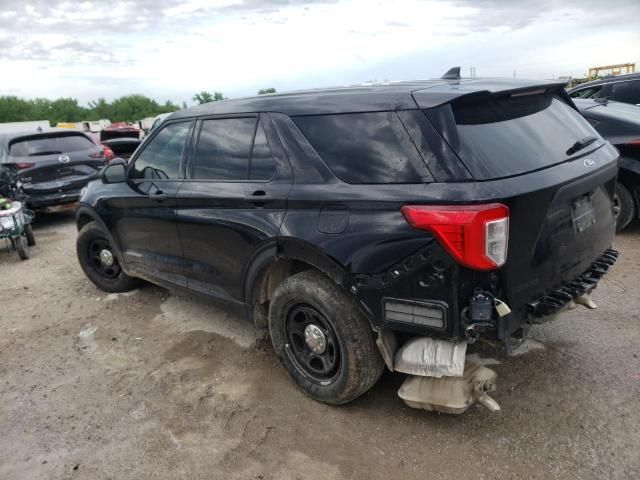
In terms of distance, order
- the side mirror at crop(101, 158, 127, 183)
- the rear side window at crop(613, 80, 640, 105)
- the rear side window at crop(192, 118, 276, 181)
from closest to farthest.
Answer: the rear side window at crop(192, 118, 276, 181)
the side mirror at crop(101, 158, 127, 183)
the rear side window at crop(613, 80, 640, 105)

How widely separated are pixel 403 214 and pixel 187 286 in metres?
2.18

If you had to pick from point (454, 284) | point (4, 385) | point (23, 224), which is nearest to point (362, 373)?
point (454, 284)

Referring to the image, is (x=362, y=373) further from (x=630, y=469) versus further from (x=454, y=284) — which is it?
(x=630, y=469)

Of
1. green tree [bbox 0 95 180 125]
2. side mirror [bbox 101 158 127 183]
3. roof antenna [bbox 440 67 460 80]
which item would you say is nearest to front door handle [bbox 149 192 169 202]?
side mirror [bbox 101 158 127 183]

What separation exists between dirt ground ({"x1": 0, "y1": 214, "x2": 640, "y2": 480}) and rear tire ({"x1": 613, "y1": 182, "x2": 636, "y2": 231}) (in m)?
1.44

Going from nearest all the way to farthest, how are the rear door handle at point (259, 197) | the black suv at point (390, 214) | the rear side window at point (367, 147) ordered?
the black suv at point (390, 214) < the rear side window at point (367, 147) < the rear door handle at point (259, 197)

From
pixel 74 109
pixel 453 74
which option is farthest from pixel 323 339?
pixel 74 109

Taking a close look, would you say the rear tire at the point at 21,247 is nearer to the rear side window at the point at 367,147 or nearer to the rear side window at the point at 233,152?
the rear side window at the point at 233,152

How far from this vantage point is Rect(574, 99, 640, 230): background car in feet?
17.7

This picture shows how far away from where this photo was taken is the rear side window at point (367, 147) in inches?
99.7

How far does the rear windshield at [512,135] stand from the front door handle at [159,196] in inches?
92.8

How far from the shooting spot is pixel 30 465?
280cm

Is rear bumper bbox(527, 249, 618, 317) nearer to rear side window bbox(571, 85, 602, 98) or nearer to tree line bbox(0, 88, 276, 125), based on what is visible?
rear side window bbox(571, 85, 602, 98)

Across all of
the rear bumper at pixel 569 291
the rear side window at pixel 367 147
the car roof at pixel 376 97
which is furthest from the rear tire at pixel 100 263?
the rear bumper at pixel 569 291
